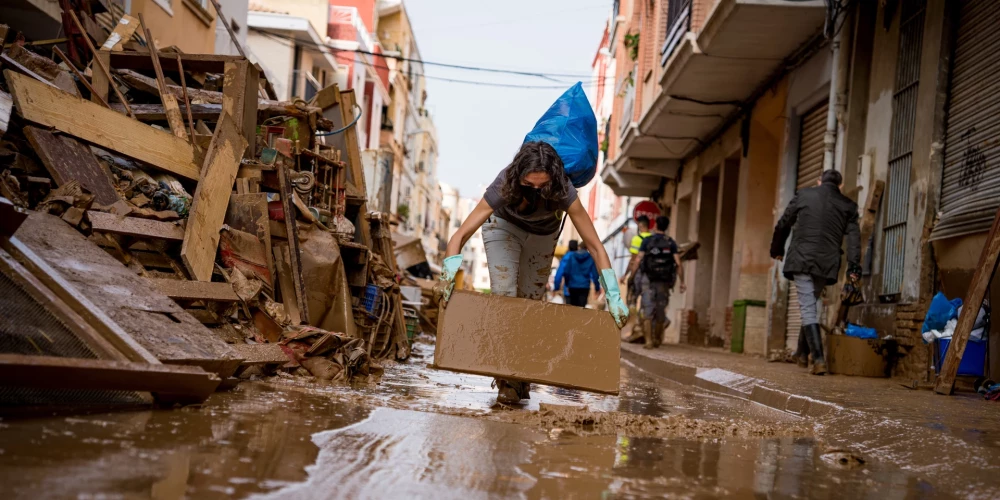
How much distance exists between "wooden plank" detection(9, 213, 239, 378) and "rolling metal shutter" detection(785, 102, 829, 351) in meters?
9.84

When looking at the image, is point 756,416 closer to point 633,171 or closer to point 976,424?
point 976,424

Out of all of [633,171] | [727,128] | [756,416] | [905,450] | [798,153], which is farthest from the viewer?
[633,171]

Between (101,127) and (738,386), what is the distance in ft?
17.3

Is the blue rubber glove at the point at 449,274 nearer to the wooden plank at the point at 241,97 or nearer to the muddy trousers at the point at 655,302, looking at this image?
the wooden plank at the point at 241,97

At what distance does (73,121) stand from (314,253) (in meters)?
1.96

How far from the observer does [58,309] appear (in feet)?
13.0

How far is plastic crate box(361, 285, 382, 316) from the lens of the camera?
868 cm

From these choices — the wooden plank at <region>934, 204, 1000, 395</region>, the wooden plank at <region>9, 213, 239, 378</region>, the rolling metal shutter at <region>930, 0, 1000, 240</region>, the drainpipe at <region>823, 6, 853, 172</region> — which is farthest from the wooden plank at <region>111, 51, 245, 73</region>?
the drainpipe at <region>823, 6, 853, 172</region>

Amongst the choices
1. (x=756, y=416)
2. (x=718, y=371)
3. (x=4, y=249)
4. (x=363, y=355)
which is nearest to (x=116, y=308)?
(x=4, y=249)

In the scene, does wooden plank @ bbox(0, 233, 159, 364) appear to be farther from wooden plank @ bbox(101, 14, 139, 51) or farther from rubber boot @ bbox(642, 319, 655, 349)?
rubber boot @ bbox(642, 319, 655, 349)

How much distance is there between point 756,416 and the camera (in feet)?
20.5

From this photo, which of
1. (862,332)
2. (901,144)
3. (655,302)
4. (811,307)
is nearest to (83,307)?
(811,307)

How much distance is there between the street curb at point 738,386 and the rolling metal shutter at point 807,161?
225 cm

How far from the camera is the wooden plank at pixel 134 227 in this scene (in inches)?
238
